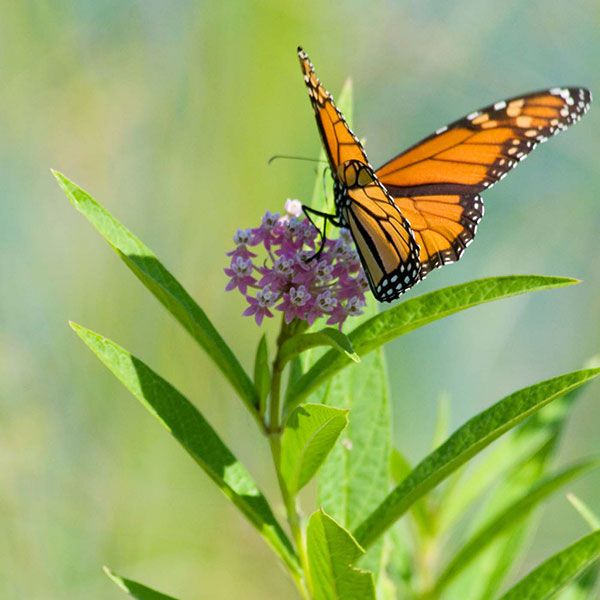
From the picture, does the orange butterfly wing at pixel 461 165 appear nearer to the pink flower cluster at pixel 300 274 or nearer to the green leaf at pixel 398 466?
the pink flower cluster at pixel 300 274

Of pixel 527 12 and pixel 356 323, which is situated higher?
pixel 527 12

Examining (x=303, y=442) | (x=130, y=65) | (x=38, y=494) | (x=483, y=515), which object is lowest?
(x=483, y=515)

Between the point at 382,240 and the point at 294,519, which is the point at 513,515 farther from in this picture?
the point at 382,240

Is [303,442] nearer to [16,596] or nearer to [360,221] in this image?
[360,221]

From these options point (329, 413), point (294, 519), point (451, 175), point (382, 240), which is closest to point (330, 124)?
point (382, 240)

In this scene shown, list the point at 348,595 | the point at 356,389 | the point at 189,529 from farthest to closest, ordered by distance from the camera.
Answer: the point at 189,529 → the point at 356,389 → the point at 348,595

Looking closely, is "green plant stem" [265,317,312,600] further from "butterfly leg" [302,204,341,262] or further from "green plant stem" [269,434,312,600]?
"butterfly leg" [302,204,341,262]

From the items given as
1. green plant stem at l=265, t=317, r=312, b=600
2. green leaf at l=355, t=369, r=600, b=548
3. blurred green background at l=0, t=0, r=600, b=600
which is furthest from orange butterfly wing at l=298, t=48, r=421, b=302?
blurred green background at l=0, t=0, r=600, b=600

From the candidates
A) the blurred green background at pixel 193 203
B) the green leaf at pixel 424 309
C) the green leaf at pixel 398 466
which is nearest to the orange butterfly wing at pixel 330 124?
the green leaf at pixel 424 309

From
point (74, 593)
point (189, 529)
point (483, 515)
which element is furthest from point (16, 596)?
point (483, 515)
